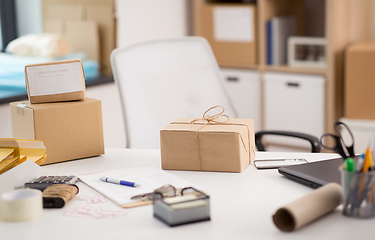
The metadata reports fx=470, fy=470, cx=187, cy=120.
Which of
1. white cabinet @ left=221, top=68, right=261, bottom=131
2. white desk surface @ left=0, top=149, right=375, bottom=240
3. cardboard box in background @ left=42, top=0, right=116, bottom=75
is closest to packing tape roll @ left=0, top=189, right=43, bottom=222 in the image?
white desk surface @ left=0, top=149, right=375, bottom=240

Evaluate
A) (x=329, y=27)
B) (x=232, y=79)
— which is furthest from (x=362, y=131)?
(x=232, y=79)

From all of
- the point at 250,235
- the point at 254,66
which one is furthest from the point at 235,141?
the point at 254,66

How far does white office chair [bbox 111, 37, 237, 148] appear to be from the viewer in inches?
65.5

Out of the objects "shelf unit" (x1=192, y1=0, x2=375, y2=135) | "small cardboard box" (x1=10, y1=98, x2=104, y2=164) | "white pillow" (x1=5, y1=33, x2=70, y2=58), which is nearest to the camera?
"small cardboard box" (x1=10, y1=98, x2=104, y2=164)

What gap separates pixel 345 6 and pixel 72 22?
4.94ft

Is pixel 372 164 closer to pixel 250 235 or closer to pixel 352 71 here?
pixel 250 235

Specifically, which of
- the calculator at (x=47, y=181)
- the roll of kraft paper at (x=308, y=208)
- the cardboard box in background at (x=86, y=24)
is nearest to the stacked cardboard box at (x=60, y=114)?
the calculator at (x=47, y=181)

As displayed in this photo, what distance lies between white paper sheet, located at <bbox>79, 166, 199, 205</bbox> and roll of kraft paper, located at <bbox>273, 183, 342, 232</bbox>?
275mm

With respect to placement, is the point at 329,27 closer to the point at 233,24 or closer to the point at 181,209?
the point at 233,24

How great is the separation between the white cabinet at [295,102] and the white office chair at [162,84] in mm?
1049

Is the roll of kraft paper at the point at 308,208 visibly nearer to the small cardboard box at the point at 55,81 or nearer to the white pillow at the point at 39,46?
the small cardboard box at the point at 55,81

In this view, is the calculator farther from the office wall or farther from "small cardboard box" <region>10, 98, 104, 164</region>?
the office wall

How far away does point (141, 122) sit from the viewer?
5.51ft

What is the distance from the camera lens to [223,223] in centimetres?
88
